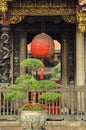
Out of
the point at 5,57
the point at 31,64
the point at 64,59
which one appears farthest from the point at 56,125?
the point at 64,59

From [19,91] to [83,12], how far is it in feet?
11.9

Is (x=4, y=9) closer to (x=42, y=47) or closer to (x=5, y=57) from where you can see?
(x=5, y=57)

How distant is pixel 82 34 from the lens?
474 inches

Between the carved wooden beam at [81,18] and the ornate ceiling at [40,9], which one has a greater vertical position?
the ornate ceiling at [40,9]

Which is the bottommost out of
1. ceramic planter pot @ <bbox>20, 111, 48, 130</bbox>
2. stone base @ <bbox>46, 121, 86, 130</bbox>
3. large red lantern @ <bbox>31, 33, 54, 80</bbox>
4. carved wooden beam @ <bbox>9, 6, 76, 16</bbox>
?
stone base @ <bbox>46, 121, 86, 130</bbox>

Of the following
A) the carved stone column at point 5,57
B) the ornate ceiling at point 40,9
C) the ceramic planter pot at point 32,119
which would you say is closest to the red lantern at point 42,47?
the carved stone column at point 5,57

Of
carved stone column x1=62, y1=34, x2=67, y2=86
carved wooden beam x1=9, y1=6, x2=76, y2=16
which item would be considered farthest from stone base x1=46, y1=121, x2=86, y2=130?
carved wooden beam x1=9, y1=6, x2=76, y2=16

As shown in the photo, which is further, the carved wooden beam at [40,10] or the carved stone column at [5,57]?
the carved wooden beam at [40,10]

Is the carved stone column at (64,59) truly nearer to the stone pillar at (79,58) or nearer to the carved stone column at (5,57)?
the stone pillar at (79,58)

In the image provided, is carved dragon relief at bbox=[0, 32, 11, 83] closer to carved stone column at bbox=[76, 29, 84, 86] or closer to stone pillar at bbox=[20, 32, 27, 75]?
stone pillar at bbox=[20, 32, 27, 75]

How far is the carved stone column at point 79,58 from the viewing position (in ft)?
39.2

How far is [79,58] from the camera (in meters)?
12.0

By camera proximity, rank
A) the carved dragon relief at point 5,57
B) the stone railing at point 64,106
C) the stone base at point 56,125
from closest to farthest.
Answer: the stone base at point 56,125 < the stone railing at point 64,106 < the carved dragon relief at point 5,57

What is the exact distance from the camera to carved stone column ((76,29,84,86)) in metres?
11.9
